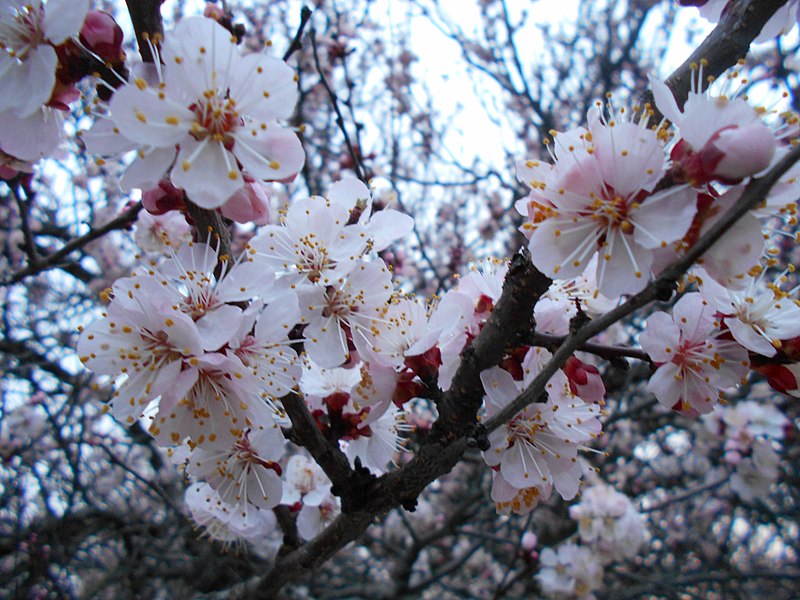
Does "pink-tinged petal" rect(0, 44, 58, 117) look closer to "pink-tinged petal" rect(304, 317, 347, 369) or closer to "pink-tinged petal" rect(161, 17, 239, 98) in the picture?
"pink-tinged petal" rect(161, 17, 239, 98)

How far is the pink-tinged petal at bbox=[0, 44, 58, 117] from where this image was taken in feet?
3.51

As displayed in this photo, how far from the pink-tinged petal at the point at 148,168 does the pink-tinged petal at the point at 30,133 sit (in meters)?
0.31

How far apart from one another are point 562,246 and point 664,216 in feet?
0.61

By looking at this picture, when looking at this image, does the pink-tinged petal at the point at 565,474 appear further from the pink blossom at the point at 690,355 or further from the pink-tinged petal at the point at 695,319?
the pink-tinged petal at the point at 695,319

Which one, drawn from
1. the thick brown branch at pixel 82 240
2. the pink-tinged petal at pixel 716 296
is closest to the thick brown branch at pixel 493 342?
the pink-tinged petal at pixel 716 296

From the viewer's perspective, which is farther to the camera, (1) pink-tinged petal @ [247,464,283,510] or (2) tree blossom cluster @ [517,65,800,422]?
(1) pink-tinged petal @ [247,464,283,510]

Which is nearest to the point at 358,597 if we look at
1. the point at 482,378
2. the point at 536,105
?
the point at 482,378

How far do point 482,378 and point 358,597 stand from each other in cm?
261

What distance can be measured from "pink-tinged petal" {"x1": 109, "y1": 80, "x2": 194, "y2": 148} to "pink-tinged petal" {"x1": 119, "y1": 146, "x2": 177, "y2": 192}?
3 centimetres

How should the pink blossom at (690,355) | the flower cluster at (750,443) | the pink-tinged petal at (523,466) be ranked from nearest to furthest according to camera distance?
the pink blossom at (690,355) → the pink-tinged petal at (523,466) → the flower cluster at (750,443)

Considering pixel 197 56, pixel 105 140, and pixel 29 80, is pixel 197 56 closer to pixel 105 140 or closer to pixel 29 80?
pixel 105 140

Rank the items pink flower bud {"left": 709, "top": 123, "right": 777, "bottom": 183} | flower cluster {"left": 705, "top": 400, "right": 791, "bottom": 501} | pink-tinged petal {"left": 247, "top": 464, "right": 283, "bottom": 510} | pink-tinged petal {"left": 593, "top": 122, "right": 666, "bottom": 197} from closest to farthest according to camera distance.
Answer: pink flower bud {"left": 709, "top": 123, "right": 777, "bottom": 183}, pink-tinged petal {"left": 593, "top": 122, "right": 666, "bottom": 197}, pink-tinged petal {"left": 247, "top": 464, "right": 283, "bottom": 510}, flower cluster {"left": 705, "top": 400, "right": 791, "bottom": 501}

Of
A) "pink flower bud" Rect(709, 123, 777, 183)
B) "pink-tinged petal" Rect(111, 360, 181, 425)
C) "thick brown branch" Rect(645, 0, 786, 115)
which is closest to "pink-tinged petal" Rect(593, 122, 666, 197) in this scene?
"pink flower bud" Rect(709, 123, 777, 183)

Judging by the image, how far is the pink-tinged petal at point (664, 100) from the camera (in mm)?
1007
